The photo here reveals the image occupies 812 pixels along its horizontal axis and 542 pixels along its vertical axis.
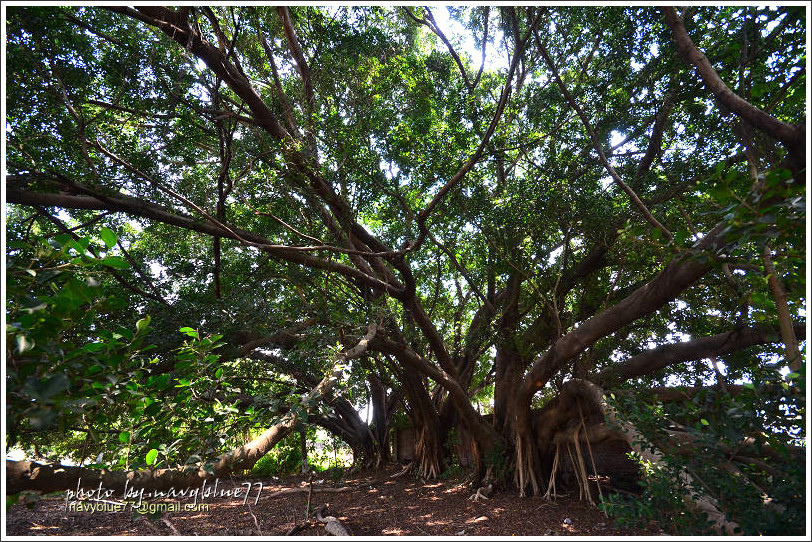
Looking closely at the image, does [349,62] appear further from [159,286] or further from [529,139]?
[159,286]

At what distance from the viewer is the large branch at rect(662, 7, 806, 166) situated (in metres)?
1.92

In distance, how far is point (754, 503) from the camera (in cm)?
169

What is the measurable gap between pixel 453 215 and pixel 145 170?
9.69 ft

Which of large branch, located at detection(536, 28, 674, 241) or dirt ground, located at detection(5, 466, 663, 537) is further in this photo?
dirt ground, located at detection(5, 466, 663, 537)

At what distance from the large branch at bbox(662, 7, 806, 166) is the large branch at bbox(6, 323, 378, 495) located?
8.36ft

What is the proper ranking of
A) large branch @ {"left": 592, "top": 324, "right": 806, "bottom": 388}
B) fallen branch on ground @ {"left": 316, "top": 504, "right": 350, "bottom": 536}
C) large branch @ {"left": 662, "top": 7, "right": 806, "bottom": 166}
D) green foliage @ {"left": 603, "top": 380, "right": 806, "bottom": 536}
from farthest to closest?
large branch @ {"left": 592, "top": 324, "right": 806, "bottom": 388} → fallen branch on ground @ {"left": 316, "top": 504, "right": 350, "bottom": 536} → large branch @ {"left": 662, "top": 7, "right": 806, "bottom": 166} → green foliage @ {"left": 603, "top": 380, "right": 806, "bottom": 536}

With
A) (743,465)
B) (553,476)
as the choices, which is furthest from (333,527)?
(743,465)

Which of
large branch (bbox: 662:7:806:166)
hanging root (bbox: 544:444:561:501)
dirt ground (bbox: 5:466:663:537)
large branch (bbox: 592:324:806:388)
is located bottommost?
dirt ground (bbox: 5:466:663:537)

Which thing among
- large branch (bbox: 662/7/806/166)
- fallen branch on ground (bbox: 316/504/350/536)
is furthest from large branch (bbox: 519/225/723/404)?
fallen branch on ground (bbox: 316/504/350/536)

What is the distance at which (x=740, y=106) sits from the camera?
6.95 feet

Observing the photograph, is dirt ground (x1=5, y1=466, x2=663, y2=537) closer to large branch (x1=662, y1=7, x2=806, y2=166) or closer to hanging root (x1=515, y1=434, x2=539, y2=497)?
hanging root (x1=515, y1=434, x2=539, y2=497)

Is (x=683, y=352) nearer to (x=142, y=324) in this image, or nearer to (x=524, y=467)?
(x=524, y=467)

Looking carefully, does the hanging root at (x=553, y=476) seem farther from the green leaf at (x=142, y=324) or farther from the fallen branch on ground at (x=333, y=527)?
the green leaf at (x=142, y=324)

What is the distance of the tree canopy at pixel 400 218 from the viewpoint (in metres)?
1.82
